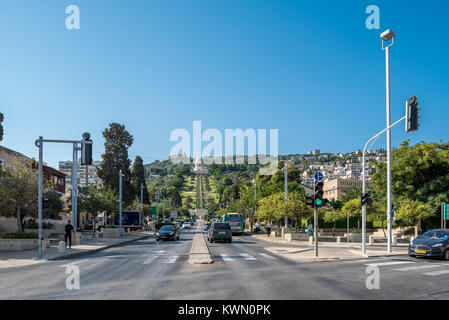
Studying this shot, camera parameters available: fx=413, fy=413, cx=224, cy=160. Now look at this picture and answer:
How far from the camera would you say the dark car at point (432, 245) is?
19469 mm

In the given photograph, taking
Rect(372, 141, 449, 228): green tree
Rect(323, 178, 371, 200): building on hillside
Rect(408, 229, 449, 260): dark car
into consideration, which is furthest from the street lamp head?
Rect(323, 178, 371, 200): building on hillside

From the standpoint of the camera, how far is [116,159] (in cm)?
6309

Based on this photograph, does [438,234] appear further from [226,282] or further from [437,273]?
[226,282]

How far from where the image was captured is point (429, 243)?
65.1 ft

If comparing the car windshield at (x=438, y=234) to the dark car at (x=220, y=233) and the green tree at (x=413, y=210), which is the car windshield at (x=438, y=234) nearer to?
the green tree at (x=413, y=210)

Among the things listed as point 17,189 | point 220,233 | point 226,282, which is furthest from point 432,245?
point 17,189

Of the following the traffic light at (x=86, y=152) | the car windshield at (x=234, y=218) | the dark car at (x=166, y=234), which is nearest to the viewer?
the traffic light at (x=86, y=152)

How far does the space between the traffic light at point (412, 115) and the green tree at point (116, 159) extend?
162ft

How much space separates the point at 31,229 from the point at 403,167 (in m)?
35.8

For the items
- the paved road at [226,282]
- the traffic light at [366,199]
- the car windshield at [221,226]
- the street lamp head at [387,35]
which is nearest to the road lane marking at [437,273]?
the paved road at [226,282]

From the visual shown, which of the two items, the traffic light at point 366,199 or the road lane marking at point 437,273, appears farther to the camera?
the traffic light at point 366,199

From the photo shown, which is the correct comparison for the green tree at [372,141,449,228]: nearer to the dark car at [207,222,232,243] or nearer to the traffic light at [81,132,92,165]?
the dark car at [207,222,232,243]

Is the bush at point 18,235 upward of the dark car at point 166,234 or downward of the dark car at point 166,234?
upward
